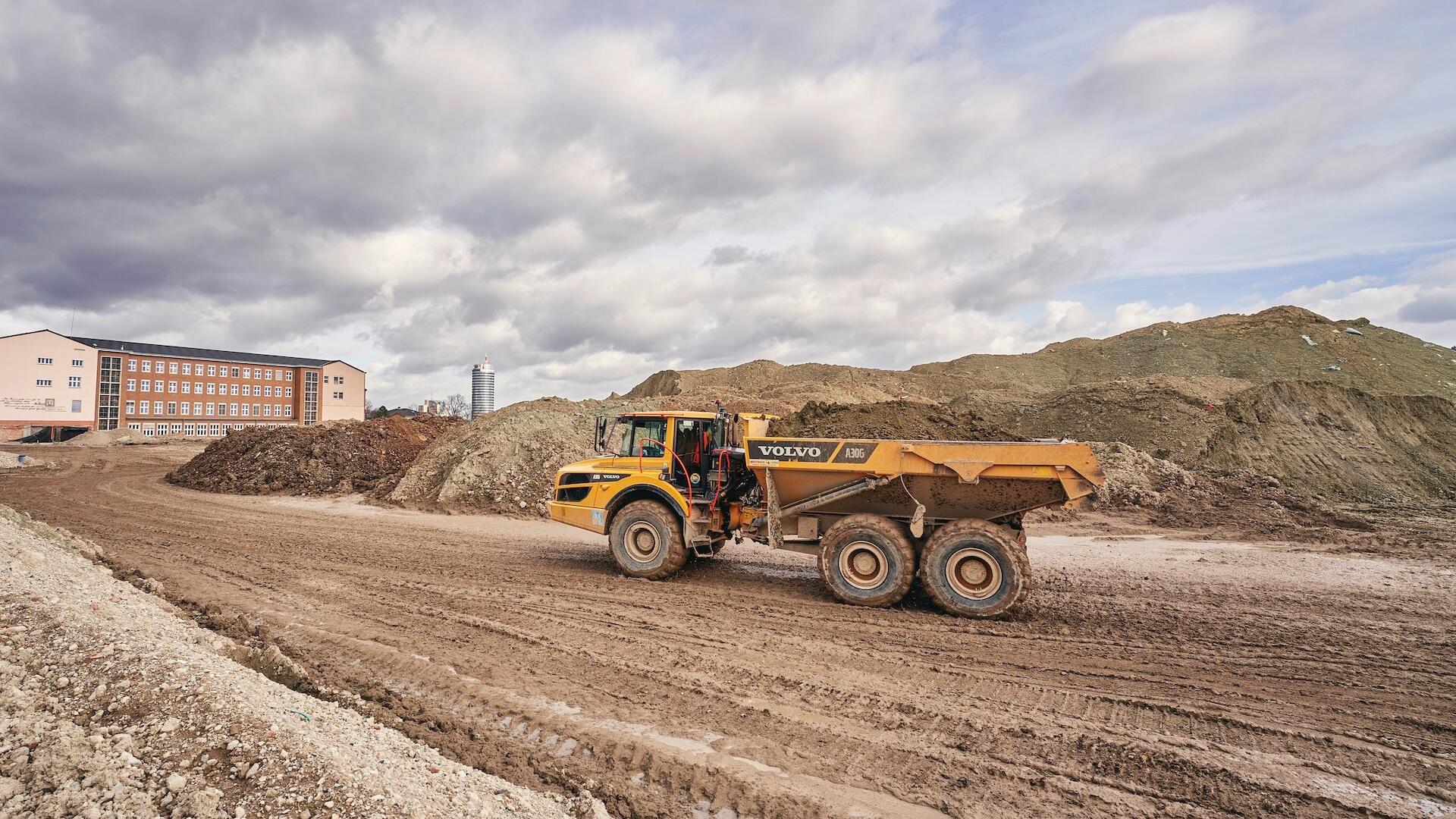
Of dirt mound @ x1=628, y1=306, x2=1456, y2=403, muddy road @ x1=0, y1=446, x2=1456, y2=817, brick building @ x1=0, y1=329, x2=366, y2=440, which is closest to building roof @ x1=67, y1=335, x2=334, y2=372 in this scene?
brick building @ x1=0, y1=329, x2=366, y2=440

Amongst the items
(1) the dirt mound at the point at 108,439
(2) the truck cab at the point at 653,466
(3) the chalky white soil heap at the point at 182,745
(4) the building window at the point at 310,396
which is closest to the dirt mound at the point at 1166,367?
(2) the truck cab at the point at 653,466

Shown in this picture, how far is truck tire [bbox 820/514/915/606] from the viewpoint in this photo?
8.12 m

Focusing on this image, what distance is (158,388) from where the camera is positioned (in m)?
57.2

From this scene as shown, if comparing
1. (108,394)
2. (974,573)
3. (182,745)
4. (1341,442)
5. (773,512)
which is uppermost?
(108,394)

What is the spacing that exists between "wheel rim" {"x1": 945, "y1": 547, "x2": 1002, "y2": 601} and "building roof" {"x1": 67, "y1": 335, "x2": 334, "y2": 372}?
2771 inches

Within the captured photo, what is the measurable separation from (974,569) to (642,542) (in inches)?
174

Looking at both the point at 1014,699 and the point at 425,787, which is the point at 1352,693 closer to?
the point at 1014,699

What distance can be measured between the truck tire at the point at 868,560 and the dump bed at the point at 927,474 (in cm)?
38

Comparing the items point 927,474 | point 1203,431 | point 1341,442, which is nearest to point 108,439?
point 927,474

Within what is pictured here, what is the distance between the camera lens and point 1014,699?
5.48 m

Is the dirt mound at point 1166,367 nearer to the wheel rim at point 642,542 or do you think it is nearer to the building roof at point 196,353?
the wheel rim at point 642,542

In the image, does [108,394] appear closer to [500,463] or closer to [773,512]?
[500,463]

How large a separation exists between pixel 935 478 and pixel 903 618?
5.46ft

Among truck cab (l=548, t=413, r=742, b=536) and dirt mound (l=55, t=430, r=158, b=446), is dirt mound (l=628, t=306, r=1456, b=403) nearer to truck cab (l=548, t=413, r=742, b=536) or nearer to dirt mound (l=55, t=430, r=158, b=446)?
truck cab (l=548, t=413, r=742, b=536)
